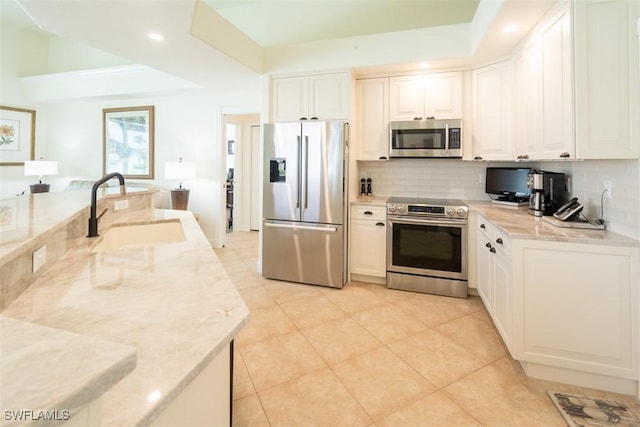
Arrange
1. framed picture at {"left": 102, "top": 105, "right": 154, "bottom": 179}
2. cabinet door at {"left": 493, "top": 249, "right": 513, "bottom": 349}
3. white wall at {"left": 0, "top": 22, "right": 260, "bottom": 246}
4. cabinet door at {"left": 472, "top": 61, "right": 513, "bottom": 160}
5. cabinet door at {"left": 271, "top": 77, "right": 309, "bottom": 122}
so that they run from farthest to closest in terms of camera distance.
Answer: framed picture at {"left": 102, "top": 105, "right": 154, "bottom": 179} < white wall at {"left": 0, "top": 22, "right": 260, "bottom": 246} < cabinet door at {"left": 271, "top": 77, "right": 309, "bottom": 122} < cabinet door at {"left": 472, "top": 61, "right": 513, "bottom": 160} < cabinet door at {"left": 493, "top": 249, "right": 513, "bottom": 349}

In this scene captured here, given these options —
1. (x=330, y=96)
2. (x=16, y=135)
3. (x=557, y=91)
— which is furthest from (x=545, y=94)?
(x=16, y=135)

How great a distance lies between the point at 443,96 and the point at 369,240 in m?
1.78

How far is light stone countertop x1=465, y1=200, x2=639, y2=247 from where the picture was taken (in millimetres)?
1756

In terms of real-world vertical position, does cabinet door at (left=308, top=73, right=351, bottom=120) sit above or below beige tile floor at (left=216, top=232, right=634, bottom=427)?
above

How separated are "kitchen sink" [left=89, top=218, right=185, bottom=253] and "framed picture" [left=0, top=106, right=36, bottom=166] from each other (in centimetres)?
564

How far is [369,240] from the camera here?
346 cm

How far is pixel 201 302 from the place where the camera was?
89 centimetres

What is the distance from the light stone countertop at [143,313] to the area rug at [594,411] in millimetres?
1901

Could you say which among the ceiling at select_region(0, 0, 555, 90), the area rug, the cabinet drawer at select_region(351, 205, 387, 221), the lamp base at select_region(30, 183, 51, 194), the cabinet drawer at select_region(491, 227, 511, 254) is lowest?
the area rug

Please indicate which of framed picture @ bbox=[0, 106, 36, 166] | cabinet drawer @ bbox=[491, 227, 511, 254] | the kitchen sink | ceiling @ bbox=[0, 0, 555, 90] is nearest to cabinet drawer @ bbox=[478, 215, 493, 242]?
cabinet drawer @ bbox=[491, 227, 511, 254]

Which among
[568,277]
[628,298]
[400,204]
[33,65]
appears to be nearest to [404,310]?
[400,204]

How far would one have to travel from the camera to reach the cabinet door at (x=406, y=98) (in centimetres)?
346

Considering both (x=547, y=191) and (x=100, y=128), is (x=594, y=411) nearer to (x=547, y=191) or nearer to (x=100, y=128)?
(x=547, y=191)

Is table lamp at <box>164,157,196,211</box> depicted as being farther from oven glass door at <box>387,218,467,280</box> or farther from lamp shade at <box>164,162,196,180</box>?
oven glass door at <box>387,218,467,280</box>
